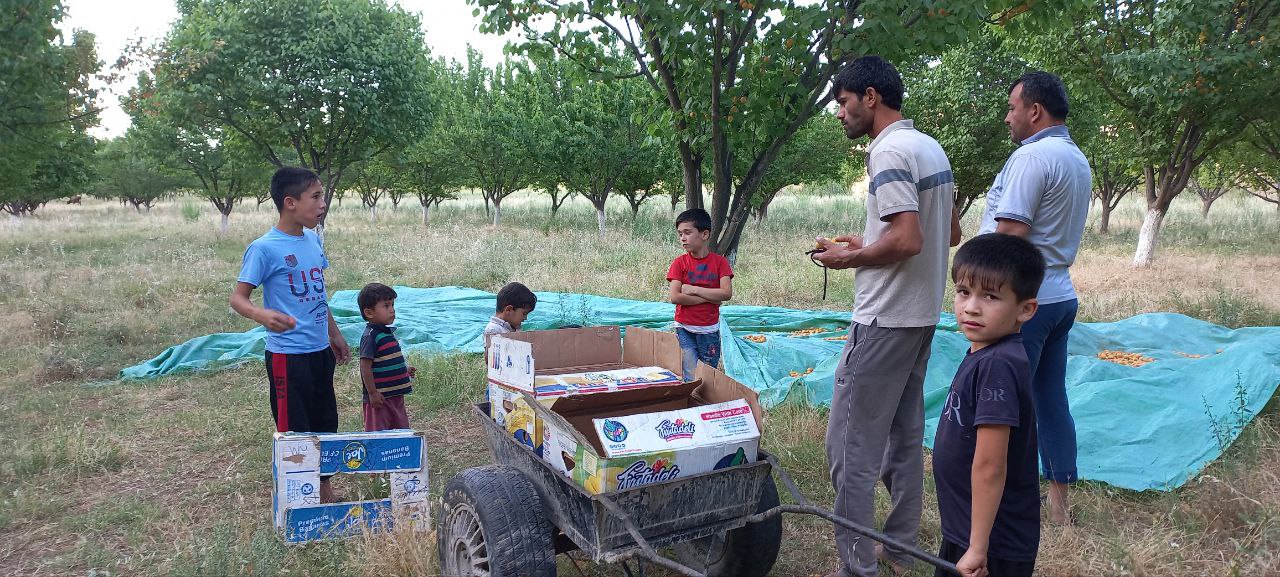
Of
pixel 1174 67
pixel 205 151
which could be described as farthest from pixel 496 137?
pixel 1174 67

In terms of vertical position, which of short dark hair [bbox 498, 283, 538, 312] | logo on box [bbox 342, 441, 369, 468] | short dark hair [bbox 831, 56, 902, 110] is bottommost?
logo on box [bbox 342, 441, 369, 468]

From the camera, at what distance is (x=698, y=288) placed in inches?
Answer: 187

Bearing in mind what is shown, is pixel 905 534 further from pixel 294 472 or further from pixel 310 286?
pixel 310 286

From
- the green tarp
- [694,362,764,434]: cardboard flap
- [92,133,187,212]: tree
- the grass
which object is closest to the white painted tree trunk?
the grass

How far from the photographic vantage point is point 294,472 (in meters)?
3.58

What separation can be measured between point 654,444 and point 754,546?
2.74ft

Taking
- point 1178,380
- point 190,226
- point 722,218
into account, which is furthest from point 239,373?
point 190,226

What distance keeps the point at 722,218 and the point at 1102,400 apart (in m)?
2.89

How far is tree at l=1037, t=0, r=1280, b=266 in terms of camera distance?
31.3ft

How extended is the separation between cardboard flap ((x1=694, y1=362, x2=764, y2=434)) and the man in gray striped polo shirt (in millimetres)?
404

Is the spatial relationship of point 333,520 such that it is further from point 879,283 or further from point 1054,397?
point 1054,397

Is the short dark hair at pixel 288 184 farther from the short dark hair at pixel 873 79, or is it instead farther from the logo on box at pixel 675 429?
the short dark hair at pixel 873 79

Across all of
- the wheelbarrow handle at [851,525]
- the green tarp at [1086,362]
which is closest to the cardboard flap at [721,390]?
the wheelbarrow handle at [851,525]

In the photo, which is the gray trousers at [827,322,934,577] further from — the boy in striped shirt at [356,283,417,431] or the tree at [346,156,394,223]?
the tree at [346,156,394,223]
